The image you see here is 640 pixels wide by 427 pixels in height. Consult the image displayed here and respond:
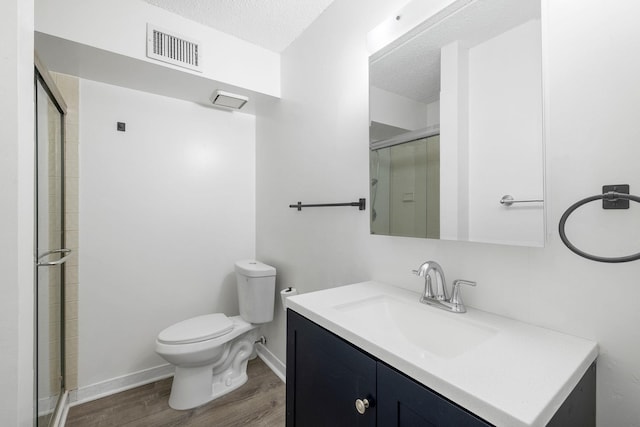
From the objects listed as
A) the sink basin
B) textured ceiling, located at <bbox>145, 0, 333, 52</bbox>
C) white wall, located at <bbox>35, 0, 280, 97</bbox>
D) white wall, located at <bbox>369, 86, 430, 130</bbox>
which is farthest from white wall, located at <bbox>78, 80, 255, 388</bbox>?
the sink basin

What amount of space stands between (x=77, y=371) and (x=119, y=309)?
0.40 metres

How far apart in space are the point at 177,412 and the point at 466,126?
6.82 feet

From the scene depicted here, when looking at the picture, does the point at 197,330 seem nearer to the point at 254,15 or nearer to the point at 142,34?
the point at 142,34

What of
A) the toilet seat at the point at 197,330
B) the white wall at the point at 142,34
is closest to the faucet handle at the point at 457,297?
the toilet seat at the point at 197,330

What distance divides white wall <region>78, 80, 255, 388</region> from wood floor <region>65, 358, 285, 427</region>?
17 centimetres

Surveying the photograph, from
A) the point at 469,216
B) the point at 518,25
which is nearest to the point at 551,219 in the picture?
the point at 469,216

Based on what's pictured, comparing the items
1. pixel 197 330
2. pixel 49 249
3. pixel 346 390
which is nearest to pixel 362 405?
pixel 346 390

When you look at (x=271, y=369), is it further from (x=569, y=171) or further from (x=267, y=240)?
(x=569, y=171)

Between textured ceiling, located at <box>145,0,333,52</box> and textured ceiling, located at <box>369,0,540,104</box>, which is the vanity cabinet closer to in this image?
textured ceiling, located at <box>369,0,540,104</box>

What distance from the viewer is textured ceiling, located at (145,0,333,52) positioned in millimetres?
1611

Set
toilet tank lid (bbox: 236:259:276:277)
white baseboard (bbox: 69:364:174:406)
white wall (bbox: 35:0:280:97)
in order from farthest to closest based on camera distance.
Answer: toilet tank lid (bbox: 236:259:276:277) < white baseboard (bbox: 69:364:174:406) < white wall (bbox: 35:0:280:97)

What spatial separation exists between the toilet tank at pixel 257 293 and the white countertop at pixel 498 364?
1087mm

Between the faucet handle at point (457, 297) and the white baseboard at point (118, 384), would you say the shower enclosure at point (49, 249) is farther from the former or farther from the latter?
the faucet handle at point (457, 297)

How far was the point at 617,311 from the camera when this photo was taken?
0.69 meters
